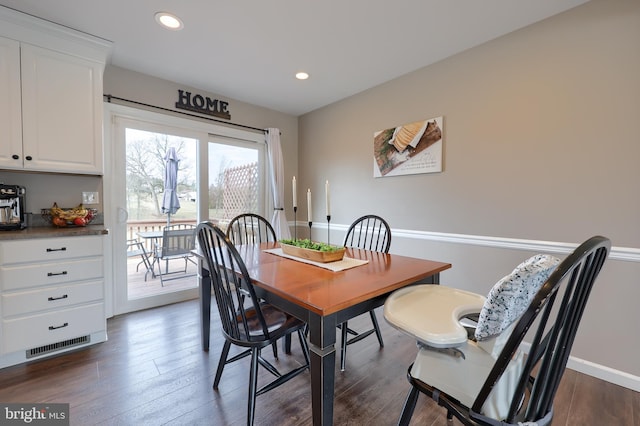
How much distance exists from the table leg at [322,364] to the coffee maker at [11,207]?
243 cm

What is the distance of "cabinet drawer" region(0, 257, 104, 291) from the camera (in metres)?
1.81

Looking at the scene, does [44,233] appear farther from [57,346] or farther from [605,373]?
[605,373]

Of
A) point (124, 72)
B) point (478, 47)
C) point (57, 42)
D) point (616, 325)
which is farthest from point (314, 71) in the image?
point (616, 325)

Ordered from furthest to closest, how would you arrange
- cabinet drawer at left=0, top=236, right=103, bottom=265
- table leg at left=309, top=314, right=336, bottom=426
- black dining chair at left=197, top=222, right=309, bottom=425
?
1. cabinet drawer at left=0, top=236, right=103, bottom=265
2. black dining chair at left=197, top=222, right=309, bottom=425
3. table leg at left=309, top=314, right=336, bottom=426

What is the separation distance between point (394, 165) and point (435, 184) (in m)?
0.48

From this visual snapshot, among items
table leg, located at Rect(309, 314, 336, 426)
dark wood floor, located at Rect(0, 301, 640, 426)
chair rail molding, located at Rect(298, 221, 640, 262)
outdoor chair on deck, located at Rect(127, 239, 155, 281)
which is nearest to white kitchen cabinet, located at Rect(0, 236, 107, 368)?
dark wood floor, located at Rect(0, 301, 640, 426)

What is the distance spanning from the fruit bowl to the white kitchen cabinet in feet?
1.11

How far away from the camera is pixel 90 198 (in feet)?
8.19

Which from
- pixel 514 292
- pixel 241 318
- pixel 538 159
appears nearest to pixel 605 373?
pixel 538 159

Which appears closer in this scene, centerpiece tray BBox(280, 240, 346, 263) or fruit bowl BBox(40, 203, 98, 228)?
centerpiece tray BBox(280, 240, 346, 263)

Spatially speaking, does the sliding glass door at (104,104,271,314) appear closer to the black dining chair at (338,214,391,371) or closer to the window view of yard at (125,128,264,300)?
the window view of yard at (125,128,264,300)

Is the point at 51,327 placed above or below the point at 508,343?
below

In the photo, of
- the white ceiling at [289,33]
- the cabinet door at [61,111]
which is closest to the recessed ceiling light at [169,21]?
the white ceiling at [289,33]

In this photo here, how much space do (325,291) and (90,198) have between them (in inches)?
99.2
